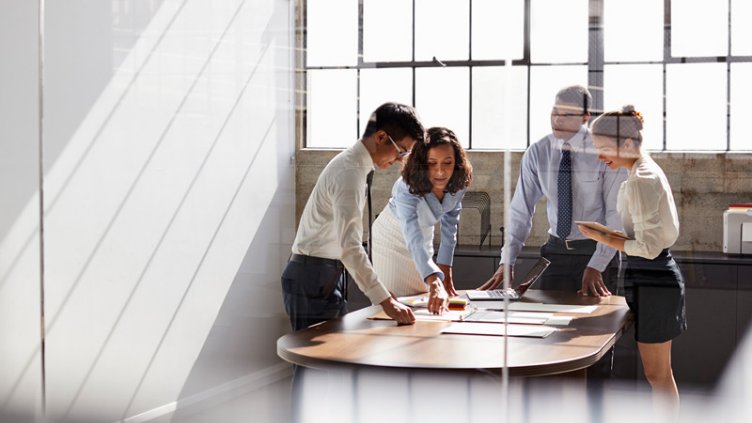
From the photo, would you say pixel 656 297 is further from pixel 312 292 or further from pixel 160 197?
pixel 160 197

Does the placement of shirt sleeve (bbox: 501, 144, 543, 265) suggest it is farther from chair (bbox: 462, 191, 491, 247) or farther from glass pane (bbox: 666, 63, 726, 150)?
glass pane (bbox: 666, 63, 726, 150)

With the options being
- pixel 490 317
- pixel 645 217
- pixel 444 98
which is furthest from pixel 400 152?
pixel 645 217

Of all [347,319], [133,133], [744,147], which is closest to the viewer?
[744,147]

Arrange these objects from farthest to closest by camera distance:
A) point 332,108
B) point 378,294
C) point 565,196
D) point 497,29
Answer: point 332,108 < point 378,294 < point 497,29 < point 565,196

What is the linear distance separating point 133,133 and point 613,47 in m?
2.10

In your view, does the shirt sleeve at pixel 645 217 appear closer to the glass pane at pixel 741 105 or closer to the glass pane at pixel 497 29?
the glass pane at pixel 741 105

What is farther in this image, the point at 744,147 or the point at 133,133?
the point at 133,133

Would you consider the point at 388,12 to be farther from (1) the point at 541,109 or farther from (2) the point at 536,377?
(2) the point at 536,377

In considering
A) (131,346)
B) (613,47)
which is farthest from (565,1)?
(131,346)

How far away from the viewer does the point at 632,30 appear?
3318mm

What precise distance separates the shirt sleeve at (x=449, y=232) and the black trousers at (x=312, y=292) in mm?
417

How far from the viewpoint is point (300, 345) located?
3.72 meters

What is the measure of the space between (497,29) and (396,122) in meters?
0.51

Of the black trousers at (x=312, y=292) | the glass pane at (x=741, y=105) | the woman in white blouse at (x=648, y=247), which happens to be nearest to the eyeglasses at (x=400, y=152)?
the black trousers at (x=312, y=292)
